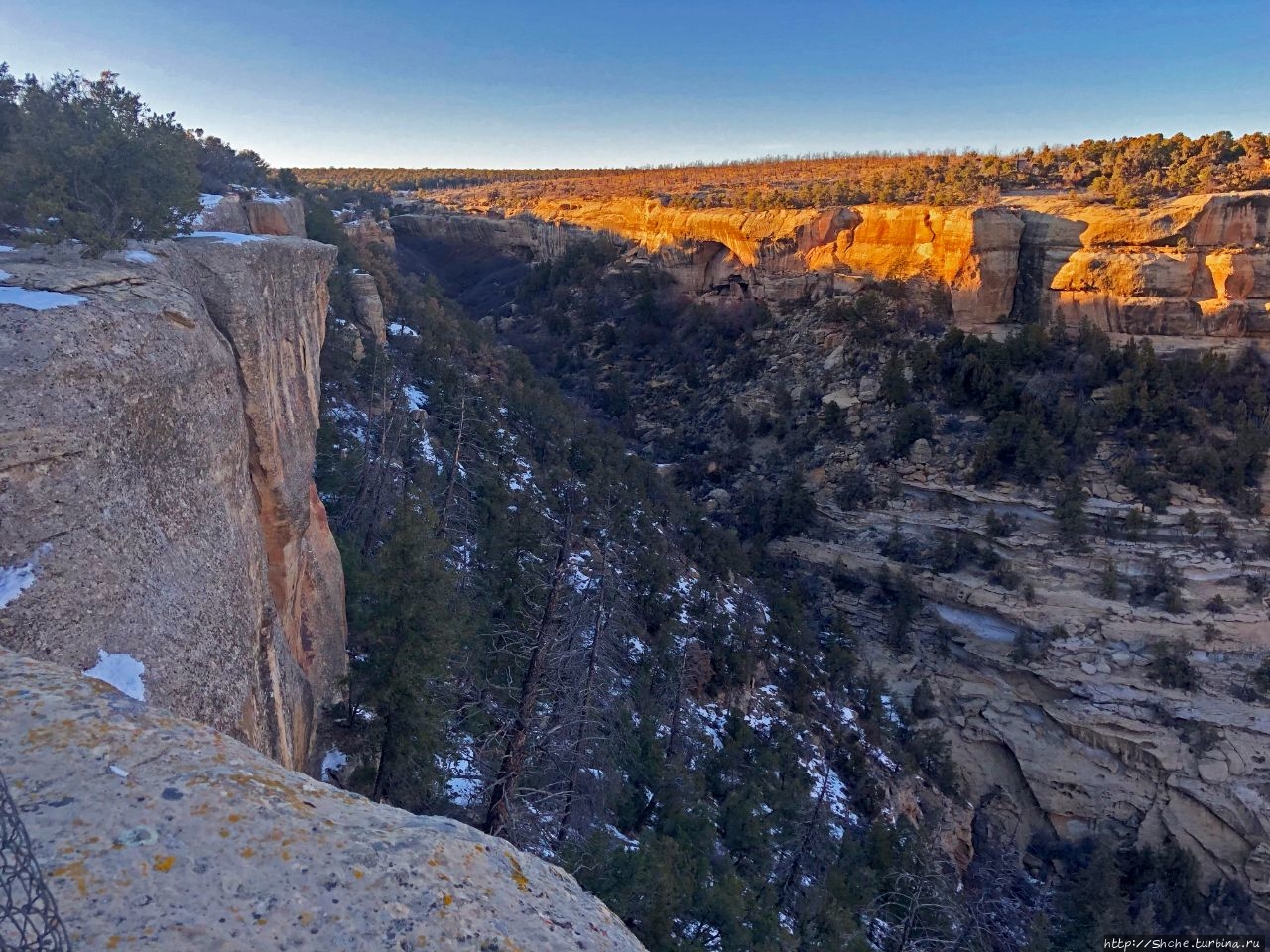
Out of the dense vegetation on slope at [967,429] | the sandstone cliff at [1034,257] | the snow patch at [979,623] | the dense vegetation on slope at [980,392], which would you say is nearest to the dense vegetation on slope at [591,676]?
Answer: the dense vegetation on slope at [967,429]

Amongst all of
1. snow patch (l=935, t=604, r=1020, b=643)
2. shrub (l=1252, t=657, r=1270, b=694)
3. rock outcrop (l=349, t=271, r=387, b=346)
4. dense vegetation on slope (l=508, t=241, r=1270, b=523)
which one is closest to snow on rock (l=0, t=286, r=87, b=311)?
rock outcrop (l=349, t=271, r=387, b=346)

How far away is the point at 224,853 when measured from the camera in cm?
281

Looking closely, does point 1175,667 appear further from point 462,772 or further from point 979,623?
point 462,772

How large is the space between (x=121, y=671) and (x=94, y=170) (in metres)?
4.62

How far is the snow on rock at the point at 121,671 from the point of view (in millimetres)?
3945

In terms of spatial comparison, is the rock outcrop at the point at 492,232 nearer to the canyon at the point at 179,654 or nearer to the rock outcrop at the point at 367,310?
the rock outcrop at the point at 367,310

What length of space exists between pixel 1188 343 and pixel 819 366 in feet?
30.9

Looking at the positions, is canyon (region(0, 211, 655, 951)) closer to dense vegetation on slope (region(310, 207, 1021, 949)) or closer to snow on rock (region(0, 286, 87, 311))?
snow on rock (region(0, 286, 87, 311))

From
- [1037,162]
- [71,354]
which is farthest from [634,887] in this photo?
[1037,162]

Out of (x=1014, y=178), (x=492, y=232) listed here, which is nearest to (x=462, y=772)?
(x=1014, y=178)

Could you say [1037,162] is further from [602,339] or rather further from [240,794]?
[240,794]

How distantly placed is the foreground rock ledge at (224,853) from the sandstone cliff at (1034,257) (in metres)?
21.3

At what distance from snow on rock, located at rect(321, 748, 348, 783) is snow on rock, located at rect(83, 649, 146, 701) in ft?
14.0

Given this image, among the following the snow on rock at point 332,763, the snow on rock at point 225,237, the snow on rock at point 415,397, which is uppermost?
the snow on rock at point 225,237
